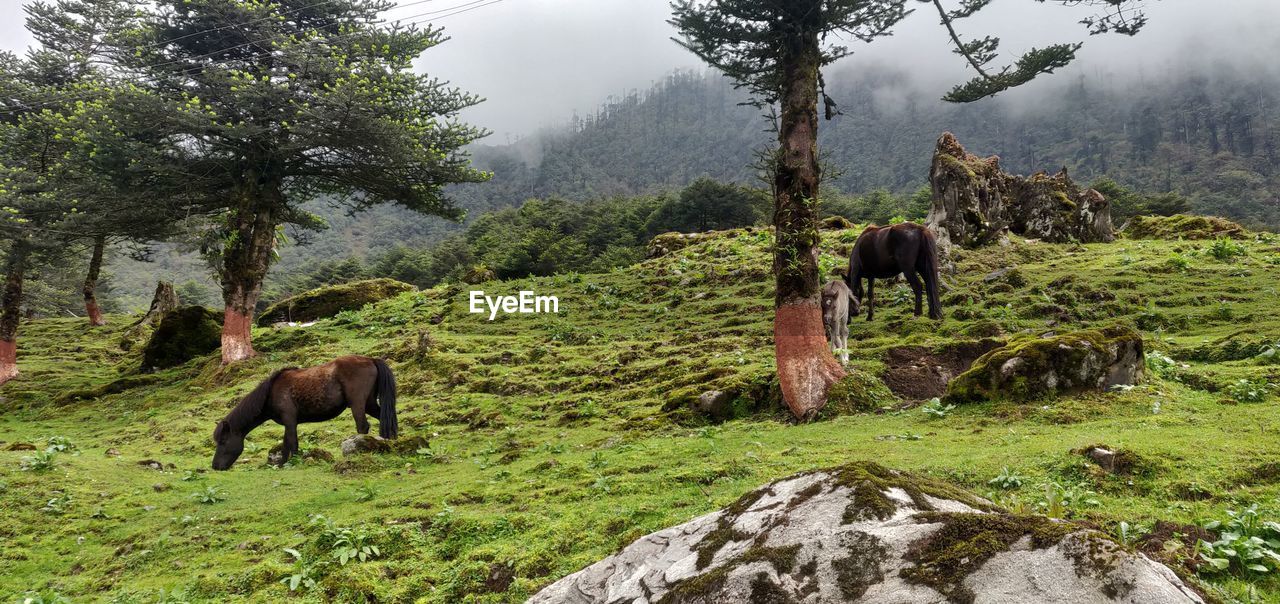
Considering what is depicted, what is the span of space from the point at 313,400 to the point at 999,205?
23.7 meters

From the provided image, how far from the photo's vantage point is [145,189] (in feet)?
67.2

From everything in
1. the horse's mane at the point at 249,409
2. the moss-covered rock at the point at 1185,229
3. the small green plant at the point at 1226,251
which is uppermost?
the moss-covered rock at the point at 1185,229

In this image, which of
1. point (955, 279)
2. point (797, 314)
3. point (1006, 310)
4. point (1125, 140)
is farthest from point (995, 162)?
point (1125, 140)

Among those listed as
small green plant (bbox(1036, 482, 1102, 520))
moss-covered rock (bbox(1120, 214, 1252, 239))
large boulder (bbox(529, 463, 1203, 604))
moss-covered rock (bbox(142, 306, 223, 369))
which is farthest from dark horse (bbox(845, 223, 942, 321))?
moss-covered rock (bbox(142, 306, 223, 369))

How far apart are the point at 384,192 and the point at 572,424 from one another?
50.2 ft

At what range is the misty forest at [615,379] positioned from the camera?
11.3ft

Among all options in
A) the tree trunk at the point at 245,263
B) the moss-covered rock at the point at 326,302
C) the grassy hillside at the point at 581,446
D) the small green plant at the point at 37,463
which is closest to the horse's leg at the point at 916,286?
the grassy hillside at the point at 581,446

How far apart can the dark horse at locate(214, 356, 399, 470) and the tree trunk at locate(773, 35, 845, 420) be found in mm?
7245

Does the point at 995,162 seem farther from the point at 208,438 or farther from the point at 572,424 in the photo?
the point at 208,438

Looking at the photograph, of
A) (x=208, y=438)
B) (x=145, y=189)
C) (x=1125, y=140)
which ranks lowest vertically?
(x=208, y=438)

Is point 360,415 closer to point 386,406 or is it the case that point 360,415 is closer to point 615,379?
point 386,406

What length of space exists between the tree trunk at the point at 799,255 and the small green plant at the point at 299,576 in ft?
23.7

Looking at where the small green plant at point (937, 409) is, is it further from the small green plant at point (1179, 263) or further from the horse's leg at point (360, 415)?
the small green plant at point (1179, 263)

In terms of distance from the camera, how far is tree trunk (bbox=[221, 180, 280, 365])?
66.9 ft
